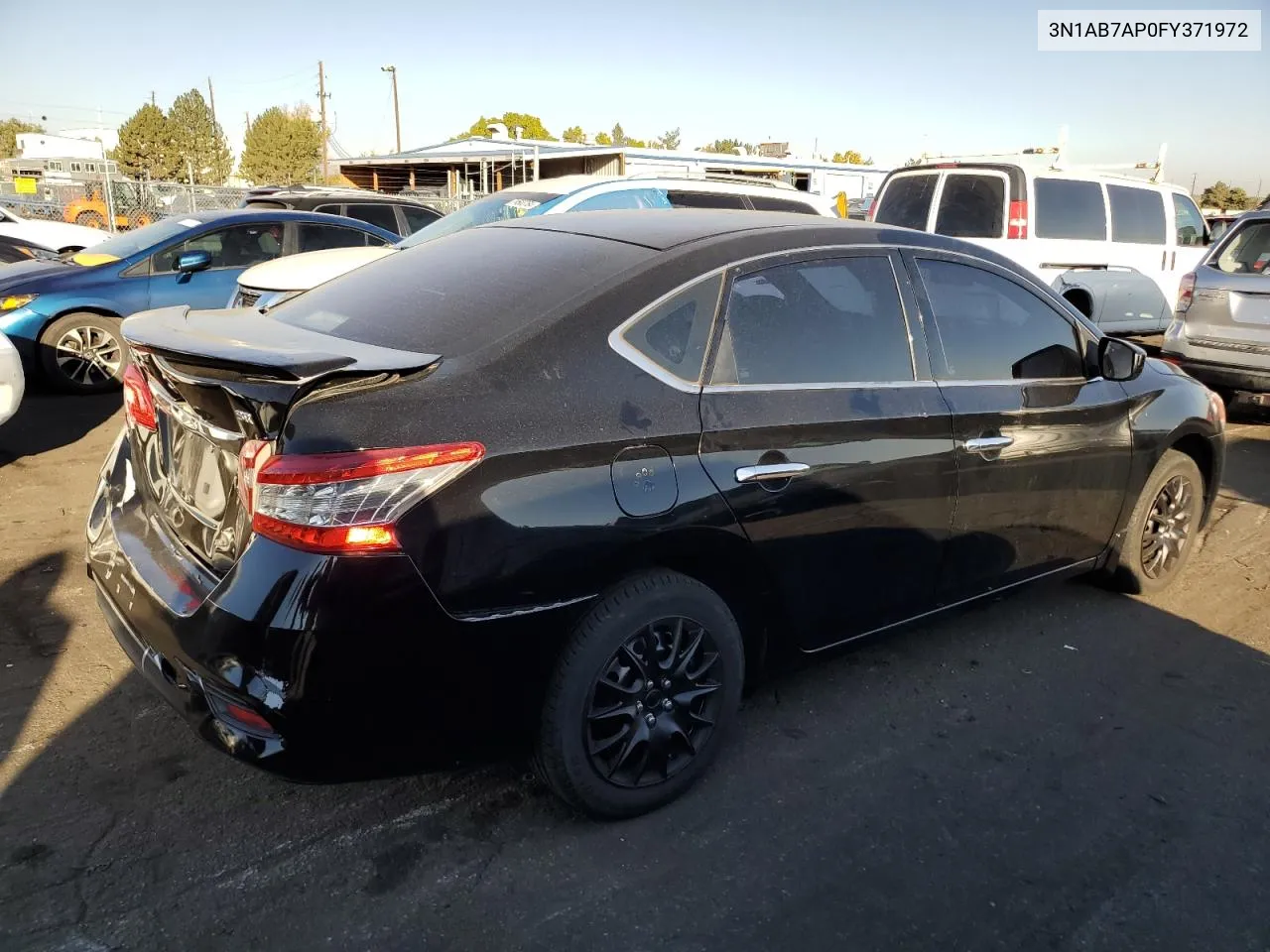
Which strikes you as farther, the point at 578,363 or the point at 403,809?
the point at 403,809

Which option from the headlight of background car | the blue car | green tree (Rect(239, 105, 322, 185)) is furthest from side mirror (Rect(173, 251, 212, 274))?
green tree (Rect(239, 105, 322, 185))

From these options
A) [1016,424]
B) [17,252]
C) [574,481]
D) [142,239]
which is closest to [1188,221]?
[1016,424]

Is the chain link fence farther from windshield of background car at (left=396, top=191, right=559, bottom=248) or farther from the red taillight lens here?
the red taillight lens

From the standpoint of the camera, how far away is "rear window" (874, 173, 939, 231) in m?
9.80

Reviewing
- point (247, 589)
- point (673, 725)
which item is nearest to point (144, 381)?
point (247, 589)

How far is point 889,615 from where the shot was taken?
11.3ft

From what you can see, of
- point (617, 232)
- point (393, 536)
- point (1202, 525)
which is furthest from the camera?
point (1202, 525)

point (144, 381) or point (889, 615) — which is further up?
point (144, 381)

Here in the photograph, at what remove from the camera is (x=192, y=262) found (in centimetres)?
814

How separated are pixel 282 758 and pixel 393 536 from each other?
0.62 m

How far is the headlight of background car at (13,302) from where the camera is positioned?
7805 mm

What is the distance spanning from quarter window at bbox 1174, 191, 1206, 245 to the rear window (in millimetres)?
3841

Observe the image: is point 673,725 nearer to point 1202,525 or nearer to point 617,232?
point 617,232

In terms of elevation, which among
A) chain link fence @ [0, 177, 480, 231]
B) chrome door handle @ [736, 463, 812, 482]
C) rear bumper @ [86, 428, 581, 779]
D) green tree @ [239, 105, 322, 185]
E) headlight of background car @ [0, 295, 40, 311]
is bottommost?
rear bumper @ [86, 428, 581, 779]
